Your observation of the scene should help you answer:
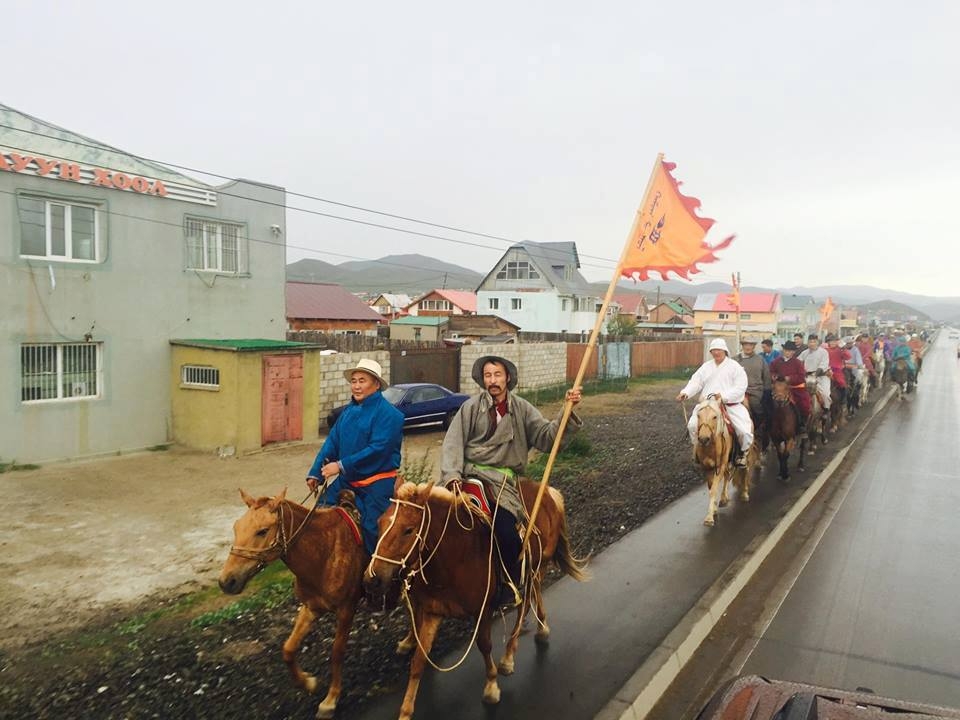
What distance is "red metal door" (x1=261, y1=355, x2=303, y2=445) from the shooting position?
49.3ft

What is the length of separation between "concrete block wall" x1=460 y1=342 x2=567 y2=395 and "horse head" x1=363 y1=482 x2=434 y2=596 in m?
18.0

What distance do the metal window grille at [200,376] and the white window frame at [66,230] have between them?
2.90 metres

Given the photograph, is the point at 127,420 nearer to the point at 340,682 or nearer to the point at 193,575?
the point at 193,575

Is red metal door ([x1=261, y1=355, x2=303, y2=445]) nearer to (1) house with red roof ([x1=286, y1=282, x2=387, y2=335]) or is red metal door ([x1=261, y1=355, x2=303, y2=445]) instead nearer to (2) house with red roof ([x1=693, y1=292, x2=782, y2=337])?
(1) house with red roof ([x1=286, y1=282, x2=387, y2=335])

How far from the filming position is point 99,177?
1391cm

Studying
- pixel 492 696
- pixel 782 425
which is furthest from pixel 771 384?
pixel 492 696

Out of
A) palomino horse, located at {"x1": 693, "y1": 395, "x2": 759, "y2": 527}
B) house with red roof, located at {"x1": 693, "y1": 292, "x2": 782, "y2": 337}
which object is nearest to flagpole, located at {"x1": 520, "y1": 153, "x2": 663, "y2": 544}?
palomino horse, located at {"x1": 693, "y1": 395, "x2": 759, "y2": 527}

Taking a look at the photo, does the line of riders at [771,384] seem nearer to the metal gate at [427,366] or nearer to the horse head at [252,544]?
the horse head at [252,544]

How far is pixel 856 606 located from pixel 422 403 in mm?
12383

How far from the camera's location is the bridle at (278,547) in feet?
12.9

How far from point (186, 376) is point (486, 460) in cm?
1226

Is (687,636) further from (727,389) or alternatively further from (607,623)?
(727,389)

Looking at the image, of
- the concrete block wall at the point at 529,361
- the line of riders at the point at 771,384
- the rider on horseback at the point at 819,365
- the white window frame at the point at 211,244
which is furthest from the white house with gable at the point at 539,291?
the rider on horseback at the point at 819,365

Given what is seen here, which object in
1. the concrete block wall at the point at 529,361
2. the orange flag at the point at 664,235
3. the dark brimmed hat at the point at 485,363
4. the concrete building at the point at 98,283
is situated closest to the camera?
the dark brimmed hat at the point at 485,363
